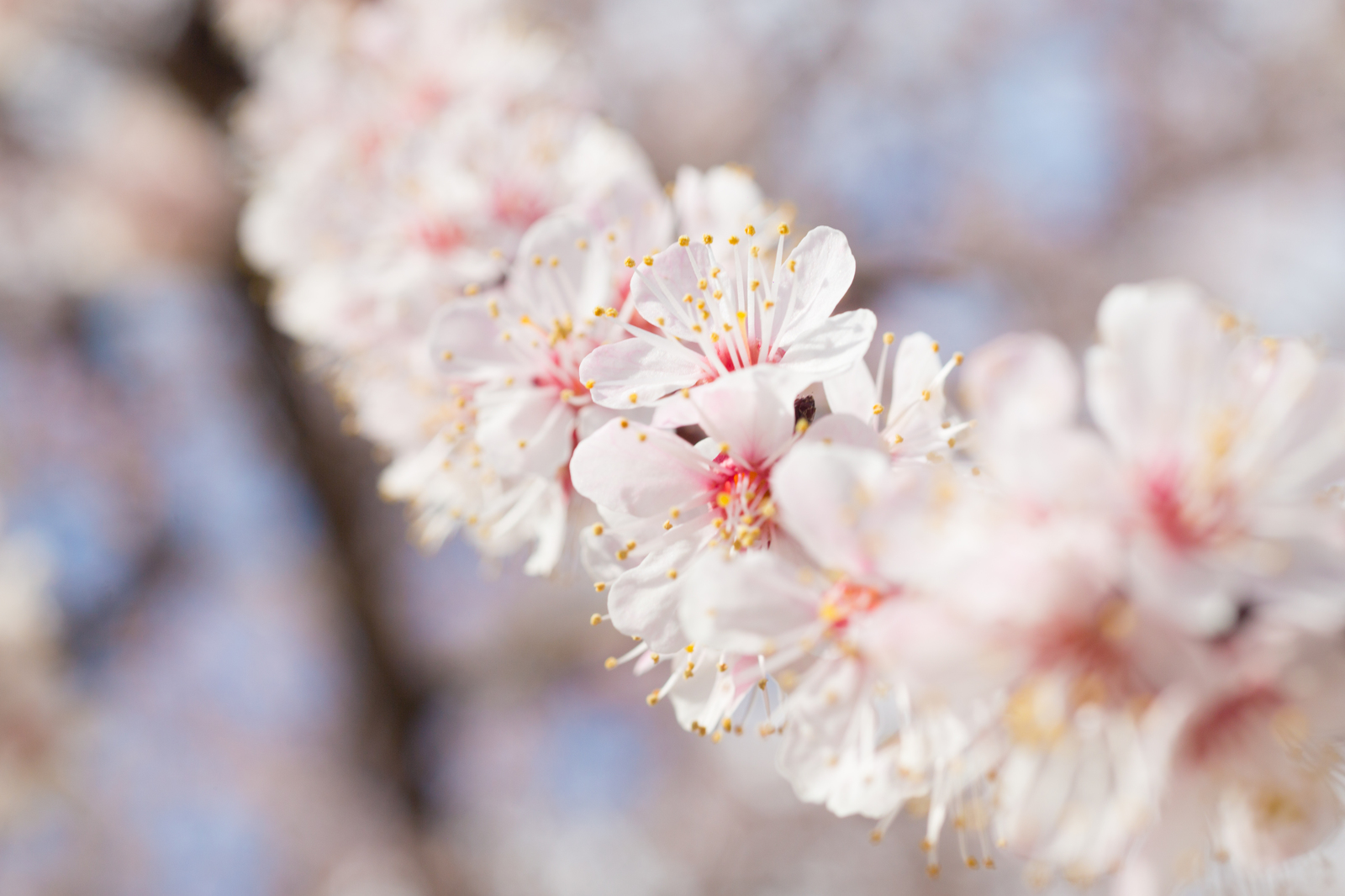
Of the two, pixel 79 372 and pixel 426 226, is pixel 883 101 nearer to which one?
pixel 426 226

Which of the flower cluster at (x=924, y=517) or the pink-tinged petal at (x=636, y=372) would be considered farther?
the pink-tinged petal at (x=636, y=372)

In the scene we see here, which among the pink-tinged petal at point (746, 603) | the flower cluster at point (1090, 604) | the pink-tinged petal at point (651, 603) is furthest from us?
the pink-tinged petal at point (651, 603)

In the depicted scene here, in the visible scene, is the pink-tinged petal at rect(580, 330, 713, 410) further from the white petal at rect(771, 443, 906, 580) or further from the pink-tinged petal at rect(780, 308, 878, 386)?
the white petal at rect(771, 443, 906, 580)

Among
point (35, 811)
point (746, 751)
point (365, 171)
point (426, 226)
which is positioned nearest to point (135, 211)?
point (35, 811)

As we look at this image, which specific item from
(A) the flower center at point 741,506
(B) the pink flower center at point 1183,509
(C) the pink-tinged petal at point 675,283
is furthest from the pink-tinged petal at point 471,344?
(B) the pink flower center at point 1183,509

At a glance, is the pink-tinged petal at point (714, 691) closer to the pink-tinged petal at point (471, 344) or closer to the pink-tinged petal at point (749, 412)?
the pink-tinged petal at point (749, 412)

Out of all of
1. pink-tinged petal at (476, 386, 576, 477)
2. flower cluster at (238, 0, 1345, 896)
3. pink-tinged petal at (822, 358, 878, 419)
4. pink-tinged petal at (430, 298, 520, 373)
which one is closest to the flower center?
flower cluster at (238, 0, 1345, 896)
